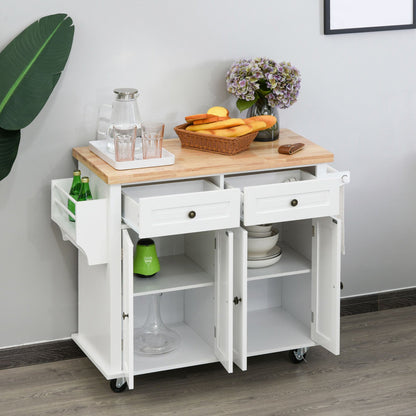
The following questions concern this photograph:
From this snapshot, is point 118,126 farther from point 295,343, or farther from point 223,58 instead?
point 295,343

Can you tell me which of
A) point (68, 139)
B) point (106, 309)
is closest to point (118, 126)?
point (68, 139)

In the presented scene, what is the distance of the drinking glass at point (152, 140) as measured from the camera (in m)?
2.74

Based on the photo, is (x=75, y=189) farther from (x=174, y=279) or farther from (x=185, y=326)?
(x=185, y=326)

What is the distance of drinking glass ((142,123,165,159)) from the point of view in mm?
2741

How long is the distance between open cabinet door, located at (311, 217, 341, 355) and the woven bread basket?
1.27 feet

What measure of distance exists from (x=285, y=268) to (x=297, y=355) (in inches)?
13.8

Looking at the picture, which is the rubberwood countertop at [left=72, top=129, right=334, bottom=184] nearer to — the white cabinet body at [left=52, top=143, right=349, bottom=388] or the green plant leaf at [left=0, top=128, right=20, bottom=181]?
the white cabinet body at [left=52, top=143, right=349, bottom=388]

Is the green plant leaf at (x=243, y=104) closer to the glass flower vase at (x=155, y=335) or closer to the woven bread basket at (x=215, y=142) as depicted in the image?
the woven bread basket at (x=215, y=142)

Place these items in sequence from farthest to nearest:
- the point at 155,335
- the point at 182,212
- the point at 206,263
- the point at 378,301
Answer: the point at 378,301 → the point at 155,335 → the point at 206,263 → the point at 182,212

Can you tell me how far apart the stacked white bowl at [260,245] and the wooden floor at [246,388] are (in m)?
0.41

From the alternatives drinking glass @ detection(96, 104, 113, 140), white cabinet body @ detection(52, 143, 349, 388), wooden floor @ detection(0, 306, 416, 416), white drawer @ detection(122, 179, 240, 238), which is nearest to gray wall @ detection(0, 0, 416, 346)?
drinking glass @ detection(96, 104, 113, 140)

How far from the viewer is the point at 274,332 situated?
3158mm

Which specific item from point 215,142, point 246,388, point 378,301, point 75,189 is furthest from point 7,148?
point 378,301

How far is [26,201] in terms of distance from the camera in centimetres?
300
